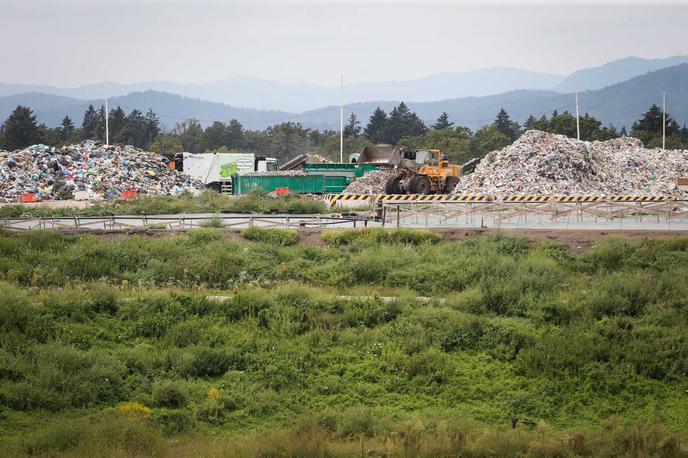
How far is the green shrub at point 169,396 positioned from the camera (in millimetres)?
13992

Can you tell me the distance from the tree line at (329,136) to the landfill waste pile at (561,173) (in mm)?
30704

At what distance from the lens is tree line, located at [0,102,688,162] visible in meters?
78.4

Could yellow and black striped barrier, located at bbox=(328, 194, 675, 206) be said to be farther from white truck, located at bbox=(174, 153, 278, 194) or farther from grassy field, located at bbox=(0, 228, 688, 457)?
white truck, located at bbox=(174, 153, 278, 194)

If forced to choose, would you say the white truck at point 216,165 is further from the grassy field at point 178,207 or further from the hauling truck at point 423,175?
the grassy field at point 178,207

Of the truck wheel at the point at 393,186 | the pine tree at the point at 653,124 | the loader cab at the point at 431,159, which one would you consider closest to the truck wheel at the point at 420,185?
the truck wheel at the point at 393,186

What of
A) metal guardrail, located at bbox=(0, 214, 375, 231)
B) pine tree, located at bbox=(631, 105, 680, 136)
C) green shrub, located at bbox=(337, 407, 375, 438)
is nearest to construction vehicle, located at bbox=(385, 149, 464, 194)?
metal guardrail, located at bbox=(0, 214, 375, 231)

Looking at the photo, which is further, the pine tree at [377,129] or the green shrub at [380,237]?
the pine tree at [377,129]

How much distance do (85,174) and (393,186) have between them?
1756 cm

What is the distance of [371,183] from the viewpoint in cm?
4266

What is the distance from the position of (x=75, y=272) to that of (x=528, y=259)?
39.5ft

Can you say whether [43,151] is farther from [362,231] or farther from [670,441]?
[670,441]

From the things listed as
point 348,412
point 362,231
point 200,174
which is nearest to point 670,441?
point 348,412

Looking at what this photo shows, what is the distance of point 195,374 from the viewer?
15.4 metres

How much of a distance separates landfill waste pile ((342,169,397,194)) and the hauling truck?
881 millimetres
